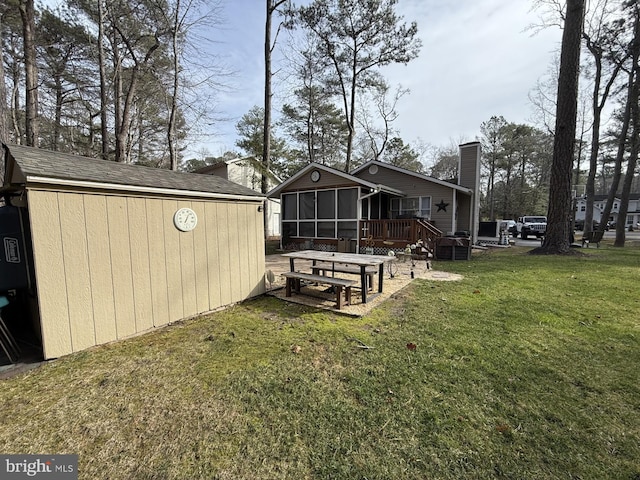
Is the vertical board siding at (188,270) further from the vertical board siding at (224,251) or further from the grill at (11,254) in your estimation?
the grill at (11,254)

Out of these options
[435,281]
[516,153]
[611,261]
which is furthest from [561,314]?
[516,153]

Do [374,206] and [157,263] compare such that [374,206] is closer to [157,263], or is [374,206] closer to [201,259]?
[201,259]

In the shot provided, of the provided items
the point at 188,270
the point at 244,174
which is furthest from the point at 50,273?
the point at 244,174

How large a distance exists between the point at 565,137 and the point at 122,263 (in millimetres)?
14255

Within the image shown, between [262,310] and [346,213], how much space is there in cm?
738

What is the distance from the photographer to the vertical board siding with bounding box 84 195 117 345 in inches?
118

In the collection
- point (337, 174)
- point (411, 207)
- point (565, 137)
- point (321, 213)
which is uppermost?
point (565, 137)

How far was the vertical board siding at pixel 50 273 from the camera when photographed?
8.56ft

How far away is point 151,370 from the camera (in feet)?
8.43

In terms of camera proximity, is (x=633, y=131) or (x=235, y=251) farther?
(x=633, y=131)

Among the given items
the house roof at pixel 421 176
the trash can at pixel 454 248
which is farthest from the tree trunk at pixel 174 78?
the trash can at pixel 454 248

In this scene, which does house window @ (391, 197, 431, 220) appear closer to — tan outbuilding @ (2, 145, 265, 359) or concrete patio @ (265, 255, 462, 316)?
concrete patio @ (265, 255, 462, 316)

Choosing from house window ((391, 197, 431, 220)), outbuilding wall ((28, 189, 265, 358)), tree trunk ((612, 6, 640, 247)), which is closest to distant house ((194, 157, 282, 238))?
house window ((391, 197, 431, 220))

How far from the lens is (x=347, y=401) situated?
212cm
